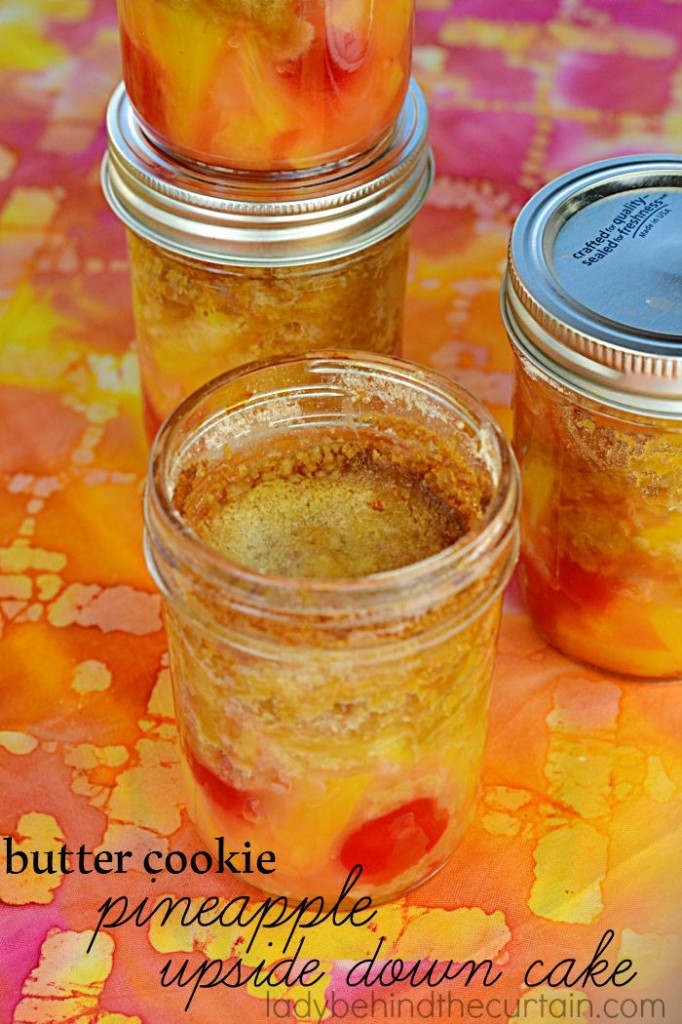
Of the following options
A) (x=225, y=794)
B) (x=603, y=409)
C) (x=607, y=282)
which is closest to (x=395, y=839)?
(x=225, y=794)

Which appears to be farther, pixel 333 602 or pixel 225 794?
pixel 225 794

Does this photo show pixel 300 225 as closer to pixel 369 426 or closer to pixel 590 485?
pixel 369 426

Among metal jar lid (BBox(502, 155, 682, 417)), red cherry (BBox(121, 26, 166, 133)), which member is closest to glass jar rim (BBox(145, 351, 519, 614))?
metal jar lid (BBox(502, 155, 682, 417))

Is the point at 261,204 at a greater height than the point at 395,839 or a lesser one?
greater

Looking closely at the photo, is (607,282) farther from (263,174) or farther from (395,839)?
(395,839)

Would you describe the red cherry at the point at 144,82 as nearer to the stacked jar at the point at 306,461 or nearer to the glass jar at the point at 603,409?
the stacked jar at the point at 306,461

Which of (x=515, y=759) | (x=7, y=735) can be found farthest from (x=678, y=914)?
(x=7, y=735)

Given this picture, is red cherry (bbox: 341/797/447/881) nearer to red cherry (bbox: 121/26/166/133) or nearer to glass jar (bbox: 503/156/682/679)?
glass jar (bbox: 503/156/682/679)
